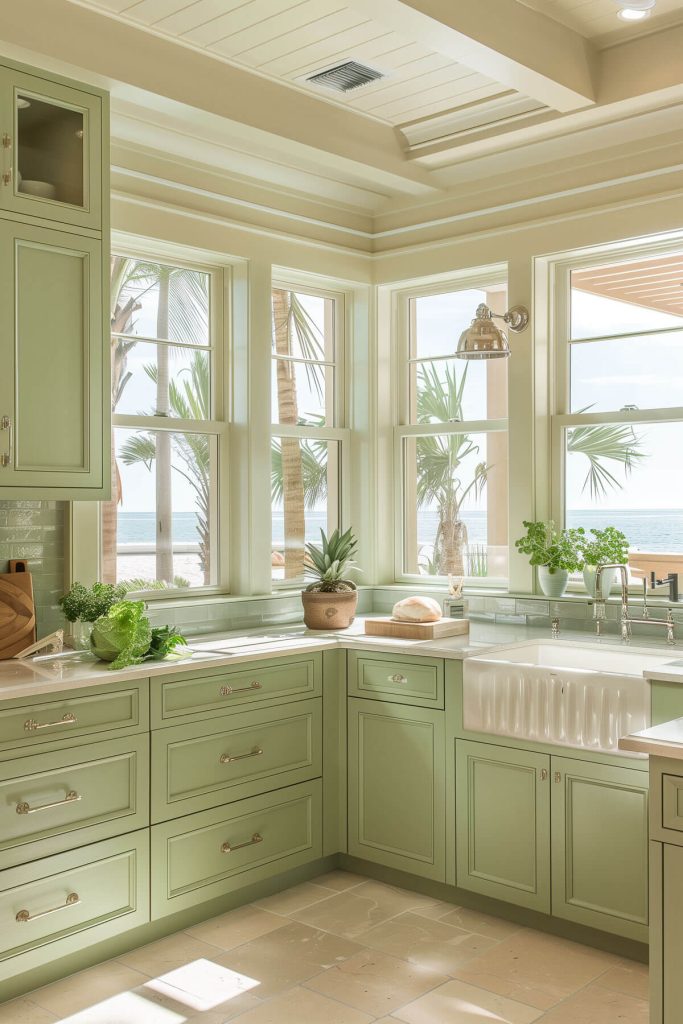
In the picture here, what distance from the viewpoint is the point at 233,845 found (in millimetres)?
3477

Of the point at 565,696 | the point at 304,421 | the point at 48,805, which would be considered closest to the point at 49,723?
the point at 48,805

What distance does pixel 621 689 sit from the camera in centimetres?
312

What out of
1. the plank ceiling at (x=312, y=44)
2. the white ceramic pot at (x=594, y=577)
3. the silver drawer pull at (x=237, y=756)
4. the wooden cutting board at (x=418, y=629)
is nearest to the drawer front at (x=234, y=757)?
the silver drawer pull at (x=237, y=756)

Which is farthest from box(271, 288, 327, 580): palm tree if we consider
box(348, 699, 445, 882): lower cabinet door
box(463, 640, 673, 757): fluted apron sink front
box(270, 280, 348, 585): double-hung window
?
box(463, 640, 673, 757): fluted apron sink front

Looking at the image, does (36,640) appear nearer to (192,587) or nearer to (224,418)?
(192,587)

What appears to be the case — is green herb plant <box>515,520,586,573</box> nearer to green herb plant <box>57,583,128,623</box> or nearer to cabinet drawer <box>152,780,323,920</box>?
cabinet drawer <box>152,780,323,920</box>

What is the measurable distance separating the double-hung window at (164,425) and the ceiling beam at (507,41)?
151cm

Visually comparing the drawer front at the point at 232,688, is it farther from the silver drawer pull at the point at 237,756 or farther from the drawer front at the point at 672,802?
the drawer front at the point at 672,802

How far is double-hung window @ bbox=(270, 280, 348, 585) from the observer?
14.9 feet

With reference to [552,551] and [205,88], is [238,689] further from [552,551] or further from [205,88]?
[205,88]

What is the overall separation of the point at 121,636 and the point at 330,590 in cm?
125

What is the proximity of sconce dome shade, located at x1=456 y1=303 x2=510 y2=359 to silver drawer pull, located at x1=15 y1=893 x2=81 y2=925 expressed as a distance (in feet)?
7.74

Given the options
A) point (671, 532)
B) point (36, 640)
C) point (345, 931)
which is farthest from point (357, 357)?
point (345, 931)

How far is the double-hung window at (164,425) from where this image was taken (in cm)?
390
